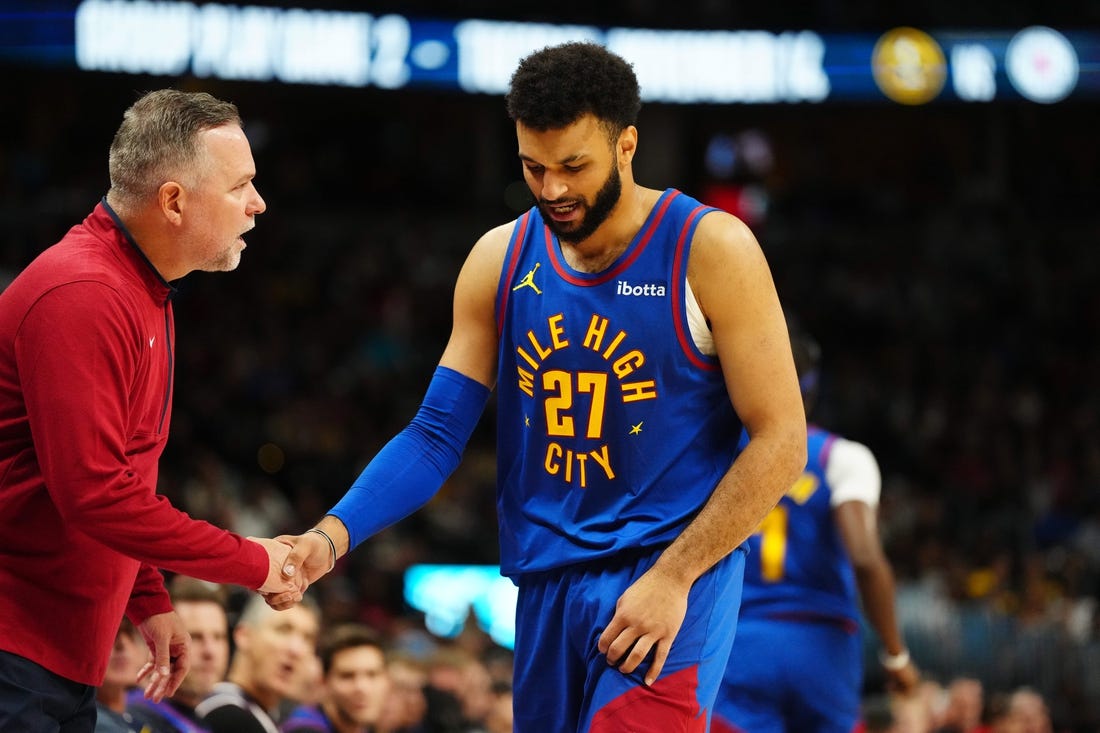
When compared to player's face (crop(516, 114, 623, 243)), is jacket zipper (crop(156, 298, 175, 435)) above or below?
below

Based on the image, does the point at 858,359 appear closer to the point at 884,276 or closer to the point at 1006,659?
the point at 884,276

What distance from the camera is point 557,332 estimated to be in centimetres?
385

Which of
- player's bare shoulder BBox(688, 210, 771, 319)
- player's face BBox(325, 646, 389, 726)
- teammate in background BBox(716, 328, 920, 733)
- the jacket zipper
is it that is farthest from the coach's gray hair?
teammate in background BBox(716, 328, 920, 733)

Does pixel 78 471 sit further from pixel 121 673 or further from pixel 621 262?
pixel 121 673

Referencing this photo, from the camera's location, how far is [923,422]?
18359 mm

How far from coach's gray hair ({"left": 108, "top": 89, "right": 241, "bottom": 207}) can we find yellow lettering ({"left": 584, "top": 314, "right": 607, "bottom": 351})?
1.10 meters

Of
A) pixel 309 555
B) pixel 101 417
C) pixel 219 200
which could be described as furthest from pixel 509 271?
pixel 101 417

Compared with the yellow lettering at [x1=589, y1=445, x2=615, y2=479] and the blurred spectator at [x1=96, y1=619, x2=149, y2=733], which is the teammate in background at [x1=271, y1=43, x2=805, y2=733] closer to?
the yellow lettering at [x1=589, y1=445, x2=615, y2=479]

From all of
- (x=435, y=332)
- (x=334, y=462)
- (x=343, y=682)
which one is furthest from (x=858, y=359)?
(x=343, y=682)

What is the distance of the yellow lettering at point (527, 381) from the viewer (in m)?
3.90

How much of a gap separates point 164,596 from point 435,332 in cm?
1441

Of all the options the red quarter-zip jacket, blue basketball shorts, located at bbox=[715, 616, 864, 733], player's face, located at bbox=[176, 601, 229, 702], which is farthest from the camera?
blue basketball shorts, located at bbox=[715, 616, 864, 733]

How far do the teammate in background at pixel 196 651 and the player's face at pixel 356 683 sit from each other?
0.48 metres

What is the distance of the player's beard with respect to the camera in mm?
3725
